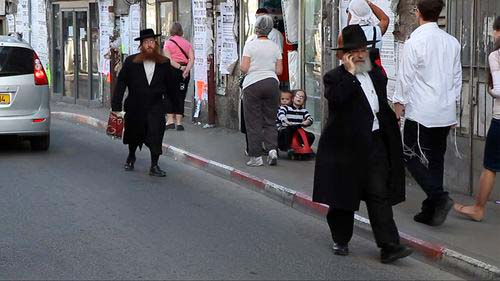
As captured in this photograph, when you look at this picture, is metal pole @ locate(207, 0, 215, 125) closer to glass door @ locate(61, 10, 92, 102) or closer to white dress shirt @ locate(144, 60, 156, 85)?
white dress shirt @ locate(144, 60, 156, 85)

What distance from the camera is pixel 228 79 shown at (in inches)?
591

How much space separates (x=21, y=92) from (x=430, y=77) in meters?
6.79

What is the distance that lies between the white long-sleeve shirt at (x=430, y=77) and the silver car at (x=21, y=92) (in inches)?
259

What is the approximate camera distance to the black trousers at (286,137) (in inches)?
447

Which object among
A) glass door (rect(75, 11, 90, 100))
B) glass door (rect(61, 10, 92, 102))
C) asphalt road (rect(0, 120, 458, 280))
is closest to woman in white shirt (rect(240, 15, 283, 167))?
asphalt road (rect(0, 120, 458, 280))

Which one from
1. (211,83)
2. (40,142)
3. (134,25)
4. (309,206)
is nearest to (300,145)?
(309,206)

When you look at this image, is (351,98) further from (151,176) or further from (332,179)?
(151,176)

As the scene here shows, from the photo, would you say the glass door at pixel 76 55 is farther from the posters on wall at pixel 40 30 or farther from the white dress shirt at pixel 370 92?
the white dress shirt at pixel 370 92

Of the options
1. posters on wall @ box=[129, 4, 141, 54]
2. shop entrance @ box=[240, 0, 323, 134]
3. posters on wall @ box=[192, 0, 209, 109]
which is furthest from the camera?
posters on wall @ box=[129, 4, 141, 54]

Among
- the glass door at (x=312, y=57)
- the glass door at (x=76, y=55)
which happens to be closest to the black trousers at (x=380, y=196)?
the glass door at (x=312, y=57)

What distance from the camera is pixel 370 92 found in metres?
6.58

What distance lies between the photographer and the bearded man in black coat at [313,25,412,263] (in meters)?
6.51

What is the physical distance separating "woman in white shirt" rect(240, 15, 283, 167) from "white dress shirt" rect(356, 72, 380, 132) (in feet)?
13.5

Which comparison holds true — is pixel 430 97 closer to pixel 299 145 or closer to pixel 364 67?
pixel 364 67
